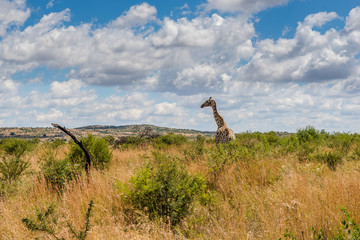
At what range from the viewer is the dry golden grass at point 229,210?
4.22 m

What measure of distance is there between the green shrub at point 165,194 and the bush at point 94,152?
379 cm

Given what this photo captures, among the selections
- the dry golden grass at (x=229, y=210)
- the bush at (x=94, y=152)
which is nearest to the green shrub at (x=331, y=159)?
the dry golden grass at (x=229, y=210)

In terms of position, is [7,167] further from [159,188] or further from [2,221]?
[159,188]

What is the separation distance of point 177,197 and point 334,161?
672 cm

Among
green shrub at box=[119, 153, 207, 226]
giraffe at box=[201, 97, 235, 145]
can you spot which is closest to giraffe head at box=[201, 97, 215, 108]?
giraffe at box=[201, 97, 235, 145]

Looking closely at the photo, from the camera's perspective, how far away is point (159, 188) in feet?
17.1

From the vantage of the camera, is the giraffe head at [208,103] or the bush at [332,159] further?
the giraffe head at [208,103]

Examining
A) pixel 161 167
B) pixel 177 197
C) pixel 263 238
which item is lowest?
pixel 263 238

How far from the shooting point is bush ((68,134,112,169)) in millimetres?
8906

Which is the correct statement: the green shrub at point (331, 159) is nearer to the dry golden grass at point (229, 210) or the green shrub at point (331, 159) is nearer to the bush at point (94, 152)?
the dry golden grass at point (229, 210)

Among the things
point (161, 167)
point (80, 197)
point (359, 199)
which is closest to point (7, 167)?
point (80, 197)

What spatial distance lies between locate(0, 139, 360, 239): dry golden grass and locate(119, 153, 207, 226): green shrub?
222 millimetres

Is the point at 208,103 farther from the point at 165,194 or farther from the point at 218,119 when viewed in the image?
the point at 165,194

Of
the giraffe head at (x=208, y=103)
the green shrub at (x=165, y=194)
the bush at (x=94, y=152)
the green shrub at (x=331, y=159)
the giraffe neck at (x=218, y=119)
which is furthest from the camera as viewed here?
the giraffe head at (x=208, y=103)
